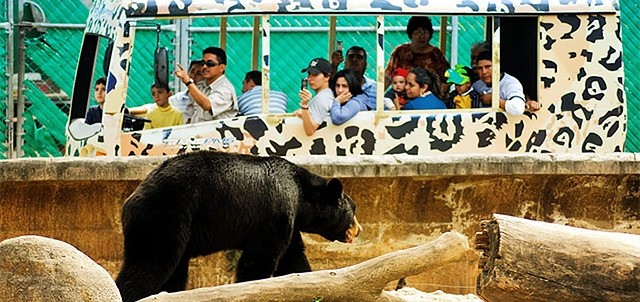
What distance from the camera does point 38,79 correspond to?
46.2 ft

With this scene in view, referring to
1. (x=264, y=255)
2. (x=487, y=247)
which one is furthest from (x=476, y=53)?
(x=487, y=247)

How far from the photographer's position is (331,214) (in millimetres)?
9859

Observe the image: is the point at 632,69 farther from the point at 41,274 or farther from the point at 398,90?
the point at 41,274

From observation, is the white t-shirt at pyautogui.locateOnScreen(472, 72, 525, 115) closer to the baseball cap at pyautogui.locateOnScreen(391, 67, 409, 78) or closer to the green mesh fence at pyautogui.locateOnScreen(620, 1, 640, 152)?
the baseball cap at pyautogui.locateOnScreen(391, 67, 409, 78)

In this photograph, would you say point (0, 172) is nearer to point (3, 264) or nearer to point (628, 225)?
point (3, 264)

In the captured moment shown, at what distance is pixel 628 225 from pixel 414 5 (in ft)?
7.59

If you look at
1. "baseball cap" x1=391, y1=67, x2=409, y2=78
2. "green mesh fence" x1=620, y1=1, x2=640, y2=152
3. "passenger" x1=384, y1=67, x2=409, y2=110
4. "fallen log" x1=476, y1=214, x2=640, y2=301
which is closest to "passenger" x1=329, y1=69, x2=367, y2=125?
"passenger" x1=384, y1=67, x2=409, y2=110

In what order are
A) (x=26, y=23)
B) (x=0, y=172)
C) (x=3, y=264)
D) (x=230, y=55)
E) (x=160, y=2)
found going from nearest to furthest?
(x=3, y=264), (x=0, y=172), (x=160, y=2), (x=26, y=23), (x=230, y=55)

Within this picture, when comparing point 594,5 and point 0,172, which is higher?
point 594,5

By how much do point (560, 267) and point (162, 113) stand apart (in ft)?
16.4

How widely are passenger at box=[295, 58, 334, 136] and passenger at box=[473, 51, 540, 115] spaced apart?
122cm

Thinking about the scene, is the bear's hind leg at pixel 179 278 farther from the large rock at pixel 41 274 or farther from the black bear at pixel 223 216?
the large rock at pixel 41 274

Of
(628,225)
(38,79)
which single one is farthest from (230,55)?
(628,225)

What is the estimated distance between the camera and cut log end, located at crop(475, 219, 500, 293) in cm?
732
